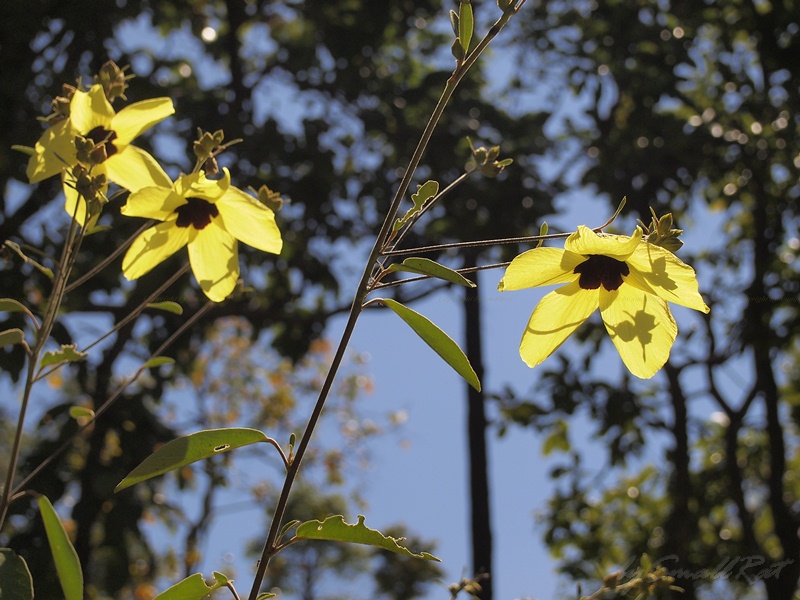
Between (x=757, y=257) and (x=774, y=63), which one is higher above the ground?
(x=774, y=63)

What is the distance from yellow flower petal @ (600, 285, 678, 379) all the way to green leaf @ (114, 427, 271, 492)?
0.49m

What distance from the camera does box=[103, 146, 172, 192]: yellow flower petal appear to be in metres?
1.26

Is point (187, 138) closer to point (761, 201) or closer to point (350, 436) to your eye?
point (761, 201)

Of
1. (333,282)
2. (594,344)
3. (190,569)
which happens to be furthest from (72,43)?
(190,569)

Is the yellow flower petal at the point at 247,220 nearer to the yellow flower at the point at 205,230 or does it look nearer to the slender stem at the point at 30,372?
the yellow flower at the point at 205,230

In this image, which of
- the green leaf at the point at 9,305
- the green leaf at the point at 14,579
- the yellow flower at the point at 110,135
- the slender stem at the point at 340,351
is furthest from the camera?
the yellow flower at the point at 110,135

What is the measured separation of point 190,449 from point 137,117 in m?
0.66

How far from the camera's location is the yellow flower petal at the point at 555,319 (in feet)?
3.54

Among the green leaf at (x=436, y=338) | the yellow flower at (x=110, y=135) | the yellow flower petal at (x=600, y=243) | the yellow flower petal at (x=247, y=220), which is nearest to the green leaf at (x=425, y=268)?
the green leaf at (x=436, y=338)

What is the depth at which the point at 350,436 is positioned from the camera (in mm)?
9648

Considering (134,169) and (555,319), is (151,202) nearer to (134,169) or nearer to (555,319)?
(134,169)

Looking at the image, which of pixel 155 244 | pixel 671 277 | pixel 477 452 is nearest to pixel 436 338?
pixel 671 277

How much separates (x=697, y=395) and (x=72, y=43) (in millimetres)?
3180

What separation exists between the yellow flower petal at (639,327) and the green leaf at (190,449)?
49cm
